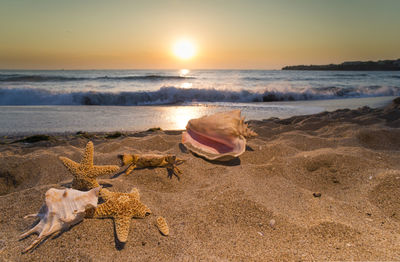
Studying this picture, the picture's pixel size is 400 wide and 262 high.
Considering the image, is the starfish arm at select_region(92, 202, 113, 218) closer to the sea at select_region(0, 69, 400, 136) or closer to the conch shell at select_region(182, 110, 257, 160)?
the conch shell at select_region(182, 110, 257, 160)

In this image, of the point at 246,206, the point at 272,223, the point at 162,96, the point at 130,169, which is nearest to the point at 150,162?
the point at 130,169

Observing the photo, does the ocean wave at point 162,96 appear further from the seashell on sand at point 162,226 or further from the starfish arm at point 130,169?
the seashell on sand at point 162,226

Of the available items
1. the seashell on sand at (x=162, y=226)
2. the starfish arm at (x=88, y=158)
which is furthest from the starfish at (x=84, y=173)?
the seashell on sand at (x=162, y=226)

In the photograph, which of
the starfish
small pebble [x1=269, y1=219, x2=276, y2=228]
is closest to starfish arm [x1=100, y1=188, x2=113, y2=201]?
the starfish

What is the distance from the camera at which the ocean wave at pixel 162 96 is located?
1108 cm

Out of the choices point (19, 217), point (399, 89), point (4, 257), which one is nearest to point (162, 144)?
point (19, 217)

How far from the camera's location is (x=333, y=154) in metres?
2.52

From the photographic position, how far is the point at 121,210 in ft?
4.91

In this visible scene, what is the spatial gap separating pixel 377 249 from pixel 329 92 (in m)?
14.0

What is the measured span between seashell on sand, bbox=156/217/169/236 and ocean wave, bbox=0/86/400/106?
983 cm

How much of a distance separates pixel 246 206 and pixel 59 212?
3.76ft

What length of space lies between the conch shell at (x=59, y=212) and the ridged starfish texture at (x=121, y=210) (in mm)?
96

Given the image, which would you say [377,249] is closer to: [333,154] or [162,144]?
[333,154]

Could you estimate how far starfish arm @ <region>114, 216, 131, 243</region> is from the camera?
132cm
